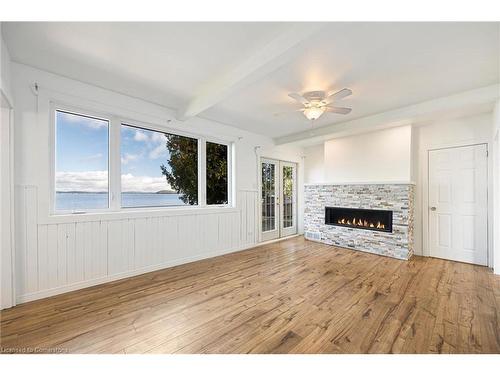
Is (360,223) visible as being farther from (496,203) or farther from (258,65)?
(258,65)

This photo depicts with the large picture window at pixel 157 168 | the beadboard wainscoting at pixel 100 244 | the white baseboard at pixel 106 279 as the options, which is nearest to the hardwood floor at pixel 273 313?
the white baseboard at pixel 106 279

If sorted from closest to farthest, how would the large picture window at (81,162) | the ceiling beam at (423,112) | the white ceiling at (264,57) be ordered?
the white ceiling at (264,57)
the large picture window at (81,162)
the ceiling beam at (423,112)

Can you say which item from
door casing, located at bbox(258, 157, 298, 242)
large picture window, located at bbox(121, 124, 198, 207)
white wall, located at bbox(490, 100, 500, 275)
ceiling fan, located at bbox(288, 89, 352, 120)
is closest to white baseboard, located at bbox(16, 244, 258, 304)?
large picture window, located at bbox(121, 124, 198, 207)

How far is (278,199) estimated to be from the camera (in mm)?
6168

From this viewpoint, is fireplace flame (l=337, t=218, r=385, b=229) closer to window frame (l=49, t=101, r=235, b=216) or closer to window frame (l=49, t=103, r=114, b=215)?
window frame (l=49, t=101, r=235, b=216)

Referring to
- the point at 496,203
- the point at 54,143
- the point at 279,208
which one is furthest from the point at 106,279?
the point at 496,203

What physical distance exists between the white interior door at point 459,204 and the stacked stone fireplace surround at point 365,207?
422mm

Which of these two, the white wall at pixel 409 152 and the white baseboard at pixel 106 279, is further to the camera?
the white wall at pixel 409 152

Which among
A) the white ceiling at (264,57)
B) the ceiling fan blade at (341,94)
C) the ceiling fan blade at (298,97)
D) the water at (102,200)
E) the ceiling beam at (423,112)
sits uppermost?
the white ceiling at (264,57)

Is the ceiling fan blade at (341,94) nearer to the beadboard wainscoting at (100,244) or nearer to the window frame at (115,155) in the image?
the window frame at (115,155)

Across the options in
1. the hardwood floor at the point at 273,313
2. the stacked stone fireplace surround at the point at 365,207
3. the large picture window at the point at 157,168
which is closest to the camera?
the hardwood floor at the point at 273,313

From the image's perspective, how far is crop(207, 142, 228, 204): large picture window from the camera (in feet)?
15.3

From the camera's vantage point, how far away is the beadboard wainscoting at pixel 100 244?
102 inches

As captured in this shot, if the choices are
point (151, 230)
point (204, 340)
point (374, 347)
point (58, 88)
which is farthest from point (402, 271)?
point (58, 88)
